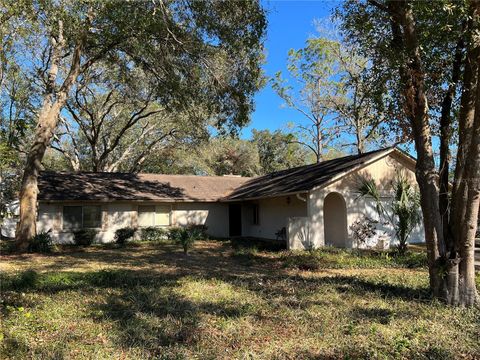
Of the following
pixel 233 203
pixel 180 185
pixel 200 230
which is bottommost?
pixel 200 230

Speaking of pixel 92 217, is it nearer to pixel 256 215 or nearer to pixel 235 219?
pixel 235 219

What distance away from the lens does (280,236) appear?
65.2 ft

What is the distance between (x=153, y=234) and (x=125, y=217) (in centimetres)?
190

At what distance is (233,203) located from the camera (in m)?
26.8

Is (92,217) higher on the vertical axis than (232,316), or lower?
higher

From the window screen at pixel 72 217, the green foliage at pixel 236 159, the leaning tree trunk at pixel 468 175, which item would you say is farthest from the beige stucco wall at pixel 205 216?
the leaning tree trunk at pixel 468 175

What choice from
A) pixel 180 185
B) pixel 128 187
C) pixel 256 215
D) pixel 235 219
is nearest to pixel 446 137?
pixel 256 215

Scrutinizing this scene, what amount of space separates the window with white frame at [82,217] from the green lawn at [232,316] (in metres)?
9.71

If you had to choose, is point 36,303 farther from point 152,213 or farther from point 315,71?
point 315,71

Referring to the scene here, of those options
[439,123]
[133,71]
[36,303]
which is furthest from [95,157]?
[439,123]

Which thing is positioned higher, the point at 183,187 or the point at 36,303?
the point at 183,187

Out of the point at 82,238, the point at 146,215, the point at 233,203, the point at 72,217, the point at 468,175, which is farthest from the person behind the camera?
the point at 233,203

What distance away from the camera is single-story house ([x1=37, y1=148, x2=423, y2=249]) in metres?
18.1

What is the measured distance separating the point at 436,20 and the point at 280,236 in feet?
44.1
